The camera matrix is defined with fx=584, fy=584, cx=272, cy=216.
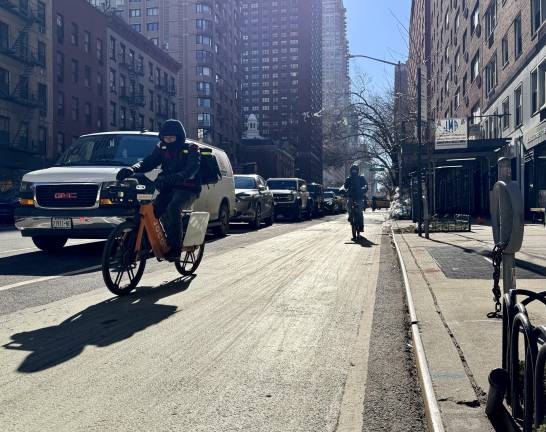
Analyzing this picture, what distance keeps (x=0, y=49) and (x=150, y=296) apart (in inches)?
1484

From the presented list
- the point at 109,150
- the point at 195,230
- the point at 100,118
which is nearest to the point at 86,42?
the point at 100,118

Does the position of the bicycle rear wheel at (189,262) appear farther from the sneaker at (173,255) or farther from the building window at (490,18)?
the building window at (490,18)

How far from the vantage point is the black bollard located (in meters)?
2.65

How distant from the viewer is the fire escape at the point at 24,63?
3944 cm

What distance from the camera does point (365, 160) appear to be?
46.1 meters

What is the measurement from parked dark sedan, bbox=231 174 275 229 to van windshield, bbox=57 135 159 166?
705 cm

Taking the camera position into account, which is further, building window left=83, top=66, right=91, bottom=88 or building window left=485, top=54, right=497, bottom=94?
building window left=83, top=66, right=91, bottom=88

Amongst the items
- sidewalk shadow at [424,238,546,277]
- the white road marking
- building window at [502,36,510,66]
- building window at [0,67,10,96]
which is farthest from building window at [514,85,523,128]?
building window at [0,67,10,96]

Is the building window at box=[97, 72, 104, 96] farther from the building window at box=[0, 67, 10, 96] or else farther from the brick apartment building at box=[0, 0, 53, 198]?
the building window at box=[0, 67, 10, 96]

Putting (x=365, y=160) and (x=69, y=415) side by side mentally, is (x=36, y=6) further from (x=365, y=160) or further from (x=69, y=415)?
(x=69, y=415)

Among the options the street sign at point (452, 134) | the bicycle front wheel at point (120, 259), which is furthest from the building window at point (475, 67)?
the bicycle front wheel at point (120, 259)

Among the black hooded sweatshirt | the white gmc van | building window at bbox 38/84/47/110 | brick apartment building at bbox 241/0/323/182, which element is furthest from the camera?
brick apartment building at bbox 241/0/323/182

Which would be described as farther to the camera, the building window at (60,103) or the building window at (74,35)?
the building window at (74,35)

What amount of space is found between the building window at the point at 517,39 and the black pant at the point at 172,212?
74.6ft
